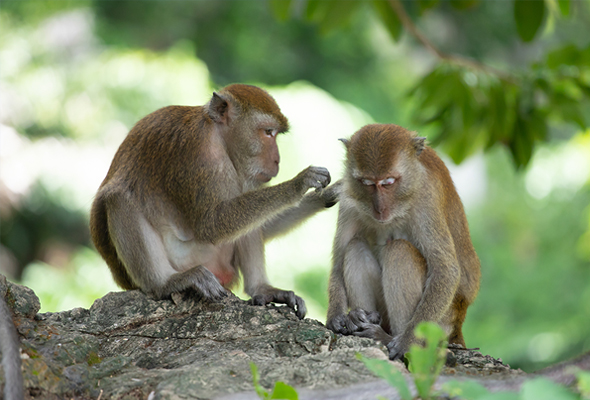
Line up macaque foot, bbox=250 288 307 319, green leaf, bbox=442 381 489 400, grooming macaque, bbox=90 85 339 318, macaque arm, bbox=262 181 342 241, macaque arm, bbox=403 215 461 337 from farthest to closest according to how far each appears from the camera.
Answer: macaque arm, bbox=262 181 342 241 → grooming macaque, bbox=90 85 339 318 → macaque foot, bbox=250 288 307 319 → macaque arm, bbox=403 215 461 337 → green leaf, bbox=442 381 489 400

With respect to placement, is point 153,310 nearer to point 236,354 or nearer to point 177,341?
point 177,341

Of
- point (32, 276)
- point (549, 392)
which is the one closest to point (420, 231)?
point (549, 392)

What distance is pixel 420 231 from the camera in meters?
4.31

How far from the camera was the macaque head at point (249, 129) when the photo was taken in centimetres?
498

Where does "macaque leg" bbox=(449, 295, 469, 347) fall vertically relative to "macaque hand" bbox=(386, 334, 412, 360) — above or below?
above


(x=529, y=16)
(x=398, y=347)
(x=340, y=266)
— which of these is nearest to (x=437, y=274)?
(x=398, y=347)

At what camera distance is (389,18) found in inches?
218

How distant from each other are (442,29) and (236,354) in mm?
21141

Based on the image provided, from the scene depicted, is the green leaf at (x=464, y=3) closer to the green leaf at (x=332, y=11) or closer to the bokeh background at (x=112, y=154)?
the green leaf at (x=332, y=11)

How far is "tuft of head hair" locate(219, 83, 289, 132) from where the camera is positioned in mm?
5016

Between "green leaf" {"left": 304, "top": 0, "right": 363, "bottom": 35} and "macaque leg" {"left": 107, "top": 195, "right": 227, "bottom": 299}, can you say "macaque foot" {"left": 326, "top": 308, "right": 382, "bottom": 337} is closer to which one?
"macaque leg" {"left": 107, "top": 195, "right": 227, "bottom": 299}

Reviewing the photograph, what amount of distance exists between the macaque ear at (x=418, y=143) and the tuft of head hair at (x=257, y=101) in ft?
3.75

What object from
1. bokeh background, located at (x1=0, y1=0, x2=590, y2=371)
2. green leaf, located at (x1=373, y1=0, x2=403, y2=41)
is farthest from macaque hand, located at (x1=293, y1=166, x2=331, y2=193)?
bokeh background, located at (x1=0, y1=0, x2=590, y2=371)

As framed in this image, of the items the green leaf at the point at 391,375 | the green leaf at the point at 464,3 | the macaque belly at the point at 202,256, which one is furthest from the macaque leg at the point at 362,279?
the green leaf at the point at 464,3
